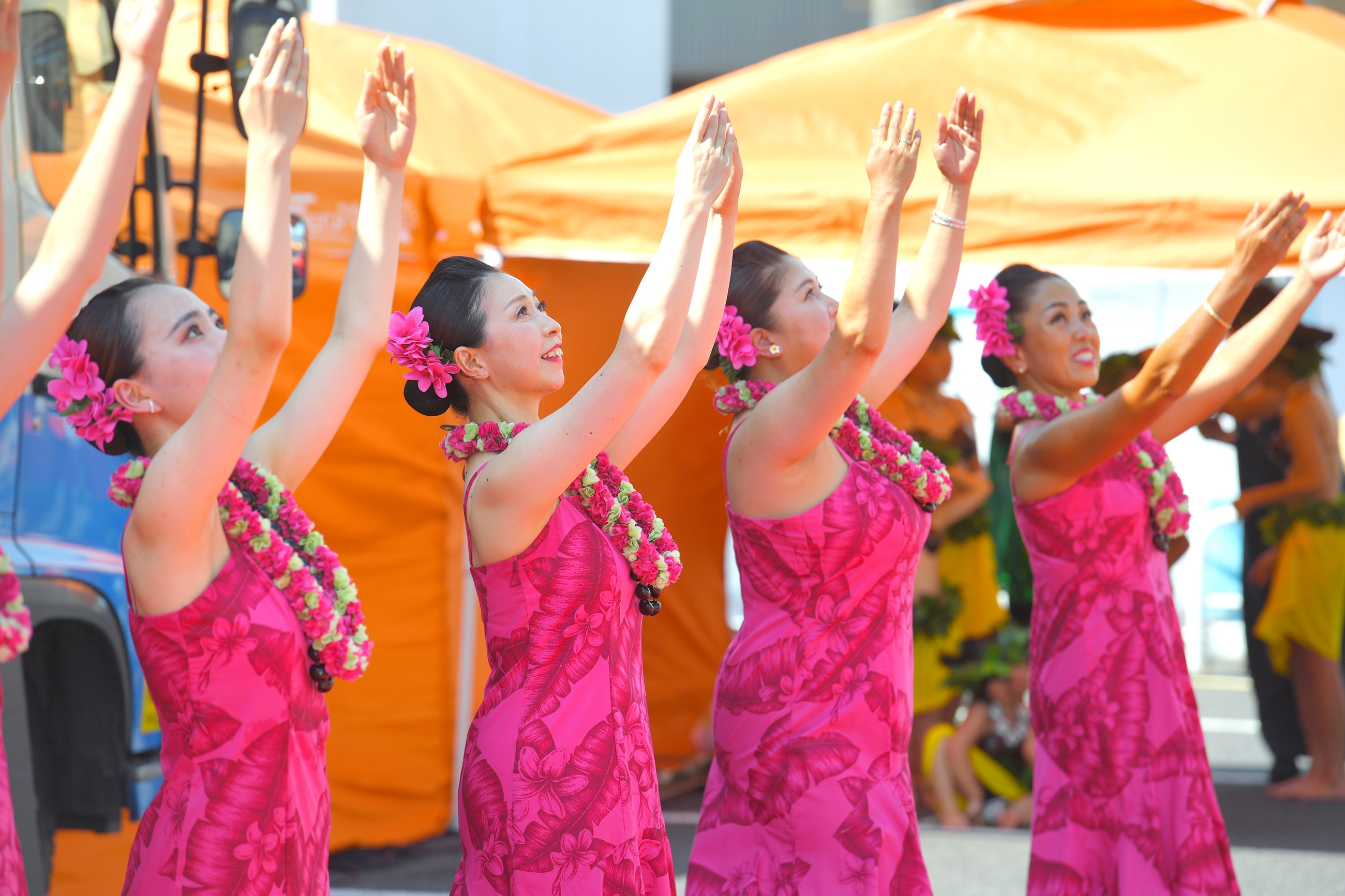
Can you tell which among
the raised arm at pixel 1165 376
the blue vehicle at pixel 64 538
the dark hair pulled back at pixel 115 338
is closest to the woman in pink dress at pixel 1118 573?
the raised arm at pixel 1165 376

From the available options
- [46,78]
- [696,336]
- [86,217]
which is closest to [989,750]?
[696,336]

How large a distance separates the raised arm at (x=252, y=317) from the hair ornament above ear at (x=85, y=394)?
Result: 25cm

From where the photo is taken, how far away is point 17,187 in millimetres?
3412

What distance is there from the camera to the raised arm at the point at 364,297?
2588 millimetres

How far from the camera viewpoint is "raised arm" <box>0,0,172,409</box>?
189 cm

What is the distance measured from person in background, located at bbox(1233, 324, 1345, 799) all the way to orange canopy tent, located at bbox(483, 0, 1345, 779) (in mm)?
1758

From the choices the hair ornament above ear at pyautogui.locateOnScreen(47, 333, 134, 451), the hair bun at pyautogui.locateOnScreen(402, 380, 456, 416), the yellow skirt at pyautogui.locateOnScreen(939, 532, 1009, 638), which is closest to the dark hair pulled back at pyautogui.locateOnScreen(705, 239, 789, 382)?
the hair bun at pyautogui.locateOnScreen(402, 380, 456, 416)

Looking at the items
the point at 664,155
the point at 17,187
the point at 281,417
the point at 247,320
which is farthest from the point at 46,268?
the point at 664,155

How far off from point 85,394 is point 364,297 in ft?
1.76

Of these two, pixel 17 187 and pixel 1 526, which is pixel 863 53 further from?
pixel 1 526

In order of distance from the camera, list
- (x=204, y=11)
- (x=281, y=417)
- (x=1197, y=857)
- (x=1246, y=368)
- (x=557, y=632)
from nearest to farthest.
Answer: (x=557, y=632) → (x=281, y=417) → (x=1197, y=857) → (x=1246, y=368) → (x=204, y=11)

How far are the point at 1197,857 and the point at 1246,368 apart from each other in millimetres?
1200

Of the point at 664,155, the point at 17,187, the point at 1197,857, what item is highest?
the point at 664,155

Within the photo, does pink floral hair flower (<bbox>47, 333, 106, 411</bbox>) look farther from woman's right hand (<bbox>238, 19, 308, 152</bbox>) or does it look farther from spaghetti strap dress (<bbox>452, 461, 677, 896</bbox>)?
spaghetti strap dress (<bbox>452, 461, 677, 896</bbox>)
